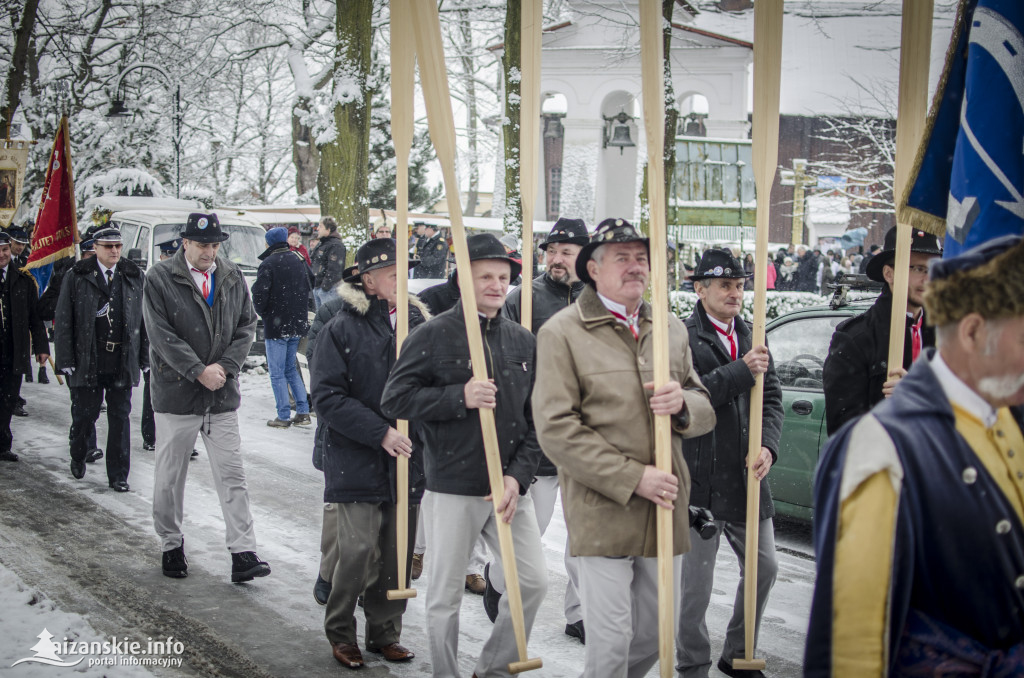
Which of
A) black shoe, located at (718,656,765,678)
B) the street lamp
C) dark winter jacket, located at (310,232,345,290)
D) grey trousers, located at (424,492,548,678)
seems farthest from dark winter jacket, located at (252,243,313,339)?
the street lamp

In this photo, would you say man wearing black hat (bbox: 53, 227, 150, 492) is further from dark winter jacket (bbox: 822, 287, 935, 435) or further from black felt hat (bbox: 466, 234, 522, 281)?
dark winter jacket (bbox: 822, 287, 935, 435)

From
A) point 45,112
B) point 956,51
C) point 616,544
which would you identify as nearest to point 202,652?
point 616,544

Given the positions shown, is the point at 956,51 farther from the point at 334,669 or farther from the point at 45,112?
the point at 45,112

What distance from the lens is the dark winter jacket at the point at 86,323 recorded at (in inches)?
336

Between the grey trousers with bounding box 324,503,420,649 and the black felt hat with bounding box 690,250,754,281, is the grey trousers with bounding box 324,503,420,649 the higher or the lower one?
the lower one

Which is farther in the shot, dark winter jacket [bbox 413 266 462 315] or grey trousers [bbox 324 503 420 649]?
dark winter jacket [bbox 413 266 462 315]

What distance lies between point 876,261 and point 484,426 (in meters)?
2.18

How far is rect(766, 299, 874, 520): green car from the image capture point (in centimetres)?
692

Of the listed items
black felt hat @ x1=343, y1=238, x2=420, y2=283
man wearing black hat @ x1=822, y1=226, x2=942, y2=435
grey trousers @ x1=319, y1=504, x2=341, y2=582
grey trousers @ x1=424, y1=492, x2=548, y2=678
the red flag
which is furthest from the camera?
the red flag

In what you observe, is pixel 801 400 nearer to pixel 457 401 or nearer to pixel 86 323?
pixel 457 401

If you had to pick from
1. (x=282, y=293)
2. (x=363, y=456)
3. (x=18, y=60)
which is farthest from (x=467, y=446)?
(x=18, y=60)

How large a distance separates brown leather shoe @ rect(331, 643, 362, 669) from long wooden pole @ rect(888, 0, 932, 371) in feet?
9.45

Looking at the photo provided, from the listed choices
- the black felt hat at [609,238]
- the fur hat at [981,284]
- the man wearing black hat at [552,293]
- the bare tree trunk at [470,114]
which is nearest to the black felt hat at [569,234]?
the man wearing black hat at [552,293]

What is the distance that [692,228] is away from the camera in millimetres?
31859
